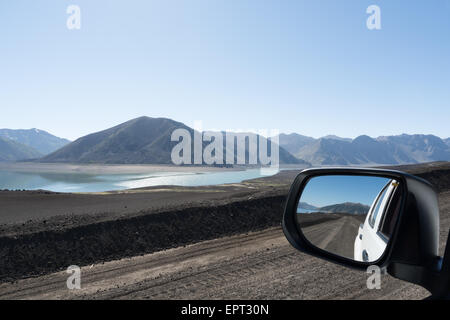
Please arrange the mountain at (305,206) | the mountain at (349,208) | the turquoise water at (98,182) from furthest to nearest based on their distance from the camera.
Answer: the turquoise water at (98,182) < the mountain at (305,206) < the mountain at (349,208)

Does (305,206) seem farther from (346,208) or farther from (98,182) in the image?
(98,182)

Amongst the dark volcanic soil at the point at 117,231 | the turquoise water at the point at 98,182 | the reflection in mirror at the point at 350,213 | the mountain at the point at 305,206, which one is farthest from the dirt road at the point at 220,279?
the turquoise water at the point at 98,182

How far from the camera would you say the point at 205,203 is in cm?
1750

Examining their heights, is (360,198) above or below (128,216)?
above

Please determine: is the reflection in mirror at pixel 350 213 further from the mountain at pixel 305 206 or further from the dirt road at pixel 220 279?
the dirt road at pixel 220 279

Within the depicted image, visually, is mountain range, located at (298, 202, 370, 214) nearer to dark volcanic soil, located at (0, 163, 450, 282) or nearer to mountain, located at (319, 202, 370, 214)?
mountain, located at (319, 202, 370, 214)

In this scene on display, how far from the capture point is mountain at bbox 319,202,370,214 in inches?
95.7

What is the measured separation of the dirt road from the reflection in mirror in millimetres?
2920

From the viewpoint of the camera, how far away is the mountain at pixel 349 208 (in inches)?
95.7

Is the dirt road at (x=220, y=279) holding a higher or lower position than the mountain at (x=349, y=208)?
lower

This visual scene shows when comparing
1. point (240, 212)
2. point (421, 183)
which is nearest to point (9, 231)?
point (240, 212)

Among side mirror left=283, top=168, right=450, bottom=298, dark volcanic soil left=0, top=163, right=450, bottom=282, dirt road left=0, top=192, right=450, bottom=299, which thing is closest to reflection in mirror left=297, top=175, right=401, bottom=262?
side mirror left=283, top=168, right=450, bottom=298

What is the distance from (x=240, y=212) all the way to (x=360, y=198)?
14.2 metres
